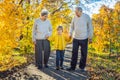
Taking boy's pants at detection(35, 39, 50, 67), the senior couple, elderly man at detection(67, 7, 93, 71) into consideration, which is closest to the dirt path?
boy's pants at detection(35, 39, 50, 67)

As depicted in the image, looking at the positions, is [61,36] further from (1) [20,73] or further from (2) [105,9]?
(2) [105,9]

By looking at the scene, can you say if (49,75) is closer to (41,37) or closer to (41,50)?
(41,50)

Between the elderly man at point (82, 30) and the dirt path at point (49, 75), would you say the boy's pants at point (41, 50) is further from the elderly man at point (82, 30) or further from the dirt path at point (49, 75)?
the elderly man at point (82, 30)

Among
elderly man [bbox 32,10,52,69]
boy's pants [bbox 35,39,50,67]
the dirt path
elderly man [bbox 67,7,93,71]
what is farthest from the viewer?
boy's pants [bbox 35,39,50,67]

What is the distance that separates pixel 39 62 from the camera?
14430mm

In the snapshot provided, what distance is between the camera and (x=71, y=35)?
13.7m

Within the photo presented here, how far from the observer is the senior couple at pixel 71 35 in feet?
44.2

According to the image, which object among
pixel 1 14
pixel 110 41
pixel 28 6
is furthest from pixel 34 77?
pixel 110 41

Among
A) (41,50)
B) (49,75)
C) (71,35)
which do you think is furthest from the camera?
(41,50)

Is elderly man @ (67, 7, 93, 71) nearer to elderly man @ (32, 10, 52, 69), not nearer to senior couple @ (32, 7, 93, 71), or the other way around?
senior couple @ (32, 7, 93, 71)

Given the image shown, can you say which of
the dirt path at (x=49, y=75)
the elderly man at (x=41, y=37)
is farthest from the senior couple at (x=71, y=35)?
the dirt path at (x=49, y=75)

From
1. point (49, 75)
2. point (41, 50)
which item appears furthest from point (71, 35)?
point (49, 75)

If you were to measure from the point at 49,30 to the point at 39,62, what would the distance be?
126 centimetres

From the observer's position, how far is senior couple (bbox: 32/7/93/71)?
44.2ft
